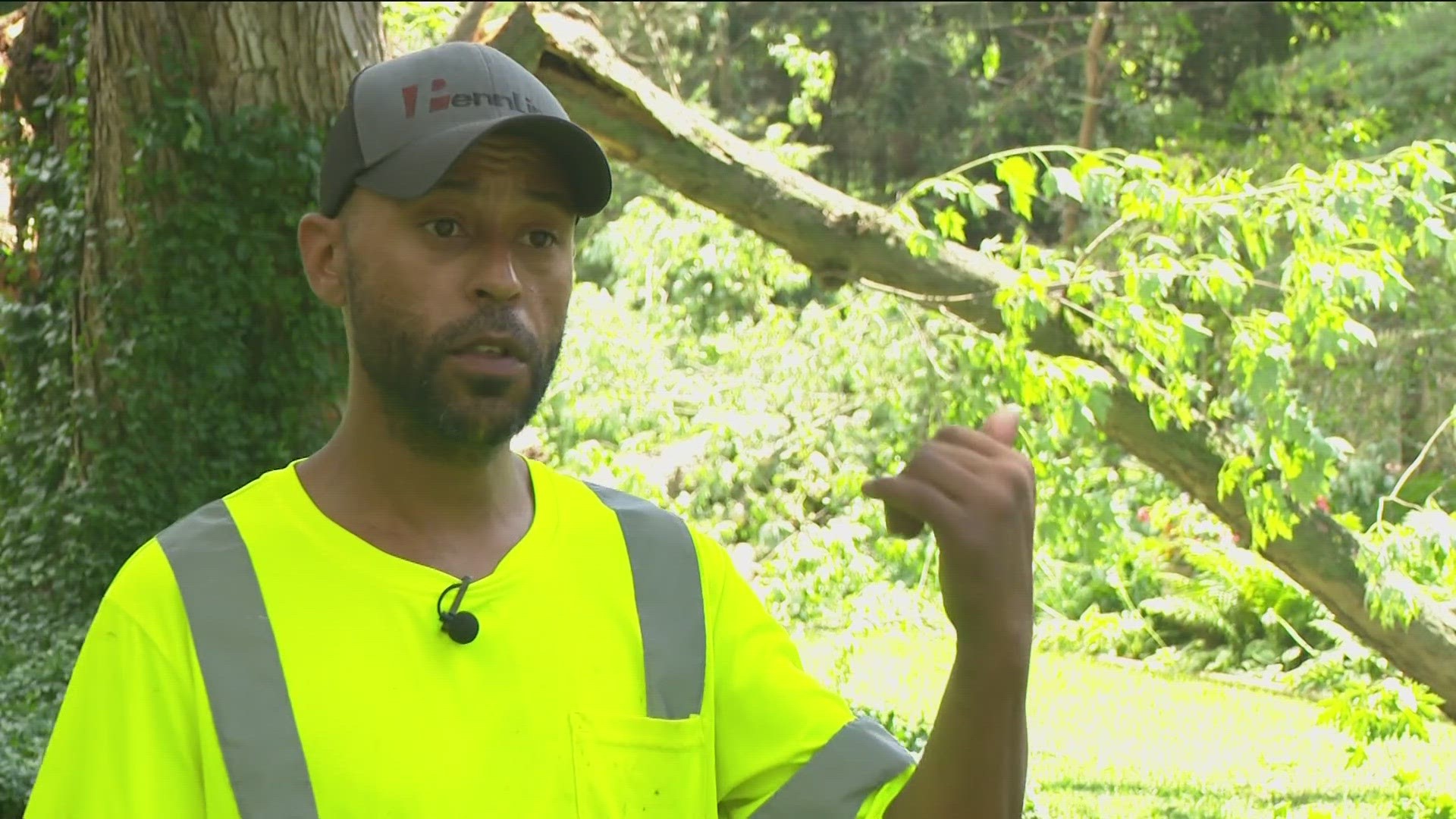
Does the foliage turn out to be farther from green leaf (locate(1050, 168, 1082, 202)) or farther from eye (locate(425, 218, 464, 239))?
eye (locate(425, 218, 464, 239))

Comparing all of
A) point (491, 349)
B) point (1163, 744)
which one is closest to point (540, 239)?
point (491, 349)

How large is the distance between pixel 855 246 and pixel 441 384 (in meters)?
5.16

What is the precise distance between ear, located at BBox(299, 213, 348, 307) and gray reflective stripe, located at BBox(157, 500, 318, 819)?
358 mm

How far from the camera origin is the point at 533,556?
72.1 inches

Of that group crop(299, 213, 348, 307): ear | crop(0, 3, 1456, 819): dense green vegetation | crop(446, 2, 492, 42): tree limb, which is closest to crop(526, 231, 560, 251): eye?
crop(299, 213, 348, 307): ear

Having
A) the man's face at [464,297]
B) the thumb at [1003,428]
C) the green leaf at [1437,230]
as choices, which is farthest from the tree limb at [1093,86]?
the thumb at [1003,428]

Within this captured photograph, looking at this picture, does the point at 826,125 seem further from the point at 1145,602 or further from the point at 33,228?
the point at 33,228

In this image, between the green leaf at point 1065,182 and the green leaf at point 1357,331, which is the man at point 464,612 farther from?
the green leaf at point 1357,331

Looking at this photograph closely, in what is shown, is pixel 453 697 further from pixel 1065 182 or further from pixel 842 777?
pixel 1065 182

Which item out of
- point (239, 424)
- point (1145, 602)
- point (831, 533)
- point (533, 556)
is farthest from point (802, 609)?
point (533, 556)

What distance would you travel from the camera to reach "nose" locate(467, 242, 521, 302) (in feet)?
5.88

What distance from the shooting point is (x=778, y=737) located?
1873mm

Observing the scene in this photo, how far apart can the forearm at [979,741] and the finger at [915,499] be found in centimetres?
16

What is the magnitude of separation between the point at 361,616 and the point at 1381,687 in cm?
551
